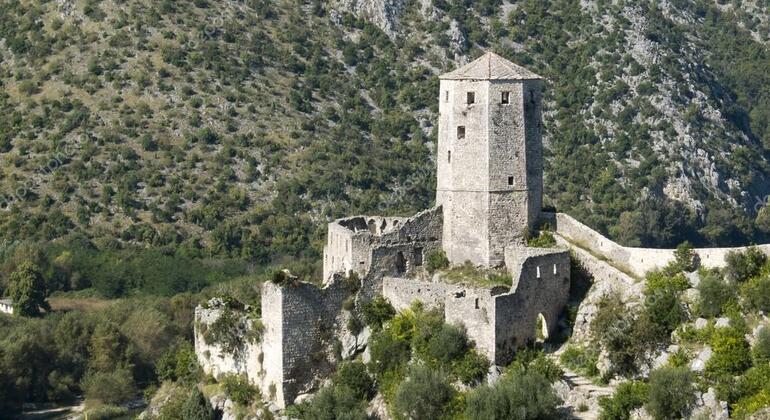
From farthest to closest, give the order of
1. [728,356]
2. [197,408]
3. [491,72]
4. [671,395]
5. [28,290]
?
[28,290]
[197,408]
[491,72]
[728,356]
[671,395]

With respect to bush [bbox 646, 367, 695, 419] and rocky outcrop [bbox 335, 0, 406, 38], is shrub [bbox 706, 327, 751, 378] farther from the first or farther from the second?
rocky outcrop [bbox 335, 0, 406, 38]

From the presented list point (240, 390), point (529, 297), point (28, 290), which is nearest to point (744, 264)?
point (529, 297)

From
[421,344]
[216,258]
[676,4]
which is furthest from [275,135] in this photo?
[421,344]

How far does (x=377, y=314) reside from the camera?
56875 millimetres

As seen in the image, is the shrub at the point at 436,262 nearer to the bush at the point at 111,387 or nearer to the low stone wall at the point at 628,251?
the low stone wall at the point at 628,251

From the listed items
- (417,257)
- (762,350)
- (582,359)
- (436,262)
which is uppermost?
(417,257)

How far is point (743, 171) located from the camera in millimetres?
103188

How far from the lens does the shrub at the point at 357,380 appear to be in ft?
183

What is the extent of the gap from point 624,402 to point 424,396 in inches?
215

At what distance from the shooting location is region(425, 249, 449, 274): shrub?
191 ft

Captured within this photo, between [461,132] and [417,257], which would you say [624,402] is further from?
[461,132]

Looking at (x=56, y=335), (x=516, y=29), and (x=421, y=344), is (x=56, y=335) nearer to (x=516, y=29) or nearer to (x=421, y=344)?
(x=421, y=344)

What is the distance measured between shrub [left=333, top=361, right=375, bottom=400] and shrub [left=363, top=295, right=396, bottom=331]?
1.42 meters

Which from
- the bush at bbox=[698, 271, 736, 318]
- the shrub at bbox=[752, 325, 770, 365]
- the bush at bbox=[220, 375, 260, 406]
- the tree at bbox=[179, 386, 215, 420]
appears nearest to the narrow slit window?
the bush at bbox=[698, 271, 736, 318]
